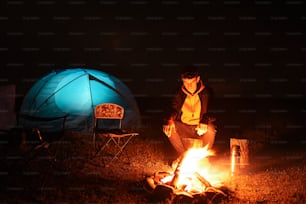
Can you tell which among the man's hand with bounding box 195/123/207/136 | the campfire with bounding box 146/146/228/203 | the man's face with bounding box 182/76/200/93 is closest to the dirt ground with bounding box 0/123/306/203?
the campfire with bounding box 146/146/228/203

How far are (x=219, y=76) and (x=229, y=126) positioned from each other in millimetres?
1320

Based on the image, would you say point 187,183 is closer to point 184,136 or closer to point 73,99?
point 184,136

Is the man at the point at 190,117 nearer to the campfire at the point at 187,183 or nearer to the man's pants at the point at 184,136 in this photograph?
the man's pants at the point at 184,136

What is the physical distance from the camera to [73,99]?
8.95m

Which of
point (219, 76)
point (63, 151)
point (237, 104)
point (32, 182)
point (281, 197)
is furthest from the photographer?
point (237, 104)

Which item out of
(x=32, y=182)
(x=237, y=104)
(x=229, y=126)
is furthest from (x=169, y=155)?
(x=237, y=104)

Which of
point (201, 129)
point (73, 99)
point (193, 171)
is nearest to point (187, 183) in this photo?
point (193, 171)

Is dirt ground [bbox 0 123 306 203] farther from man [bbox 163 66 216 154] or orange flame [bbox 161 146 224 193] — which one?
man [bbox 163 66 216 154]

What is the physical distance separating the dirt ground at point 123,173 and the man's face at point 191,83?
3.95ft

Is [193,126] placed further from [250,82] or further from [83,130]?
[250,82]

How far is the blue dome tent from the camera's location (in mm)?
8805

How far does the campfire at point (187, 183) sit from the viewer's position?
15.0 feet

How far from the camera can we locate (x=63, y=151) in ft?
22.8

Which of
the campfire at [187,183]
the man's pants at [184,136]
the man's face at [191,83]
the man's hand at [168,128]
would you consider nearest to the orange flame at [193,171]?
the campfire at [187,183]
